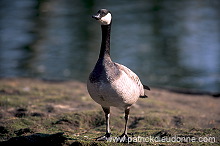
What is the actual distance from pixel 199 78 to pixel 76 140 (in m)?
10.3

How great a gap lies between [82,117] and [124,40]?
1286 centimetres

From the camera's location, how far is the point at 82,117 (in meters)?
7.84

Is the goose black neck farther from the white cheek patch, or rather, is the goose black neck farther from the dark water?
the dark water

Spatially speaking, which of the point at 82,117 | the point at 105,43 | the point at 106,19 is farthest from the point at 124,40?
the point at 106,19

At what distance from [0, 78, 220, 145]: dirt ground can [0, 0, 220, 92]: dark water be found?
4.39 metres

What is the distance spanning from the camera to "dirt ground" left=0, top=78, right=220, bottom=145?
6.49 meters

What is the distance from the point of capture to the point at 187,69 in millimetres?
16312

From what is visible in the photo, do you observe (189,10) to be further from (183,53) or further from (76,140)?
(76,140)

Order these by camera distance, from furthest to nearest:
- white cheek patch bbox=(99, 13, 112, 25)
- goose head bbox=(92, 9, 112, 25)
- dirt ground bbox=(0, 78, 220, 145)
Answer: dirt ground bbox=(0, 78, 220, 145), white cheek patch bbox=(99, 13, 112, 25), goose head bbox=(92, 9, 112, 25)

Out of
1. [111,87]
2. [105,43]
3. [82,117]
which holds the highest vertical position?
[105,43]

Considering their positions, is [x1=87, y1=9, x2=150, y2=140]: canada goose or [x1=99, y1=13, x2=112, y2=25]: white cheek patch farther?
[x1=99, y1=13, x2=112, y2=25]: white cheek patch

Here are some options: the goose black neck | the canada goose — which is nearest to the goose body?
the canada goose

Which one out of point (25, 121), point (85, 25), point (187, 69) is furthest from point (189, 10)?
point (25, 121)

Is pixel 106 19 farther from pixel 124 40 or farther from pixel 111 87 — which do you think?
pixel 124 40
